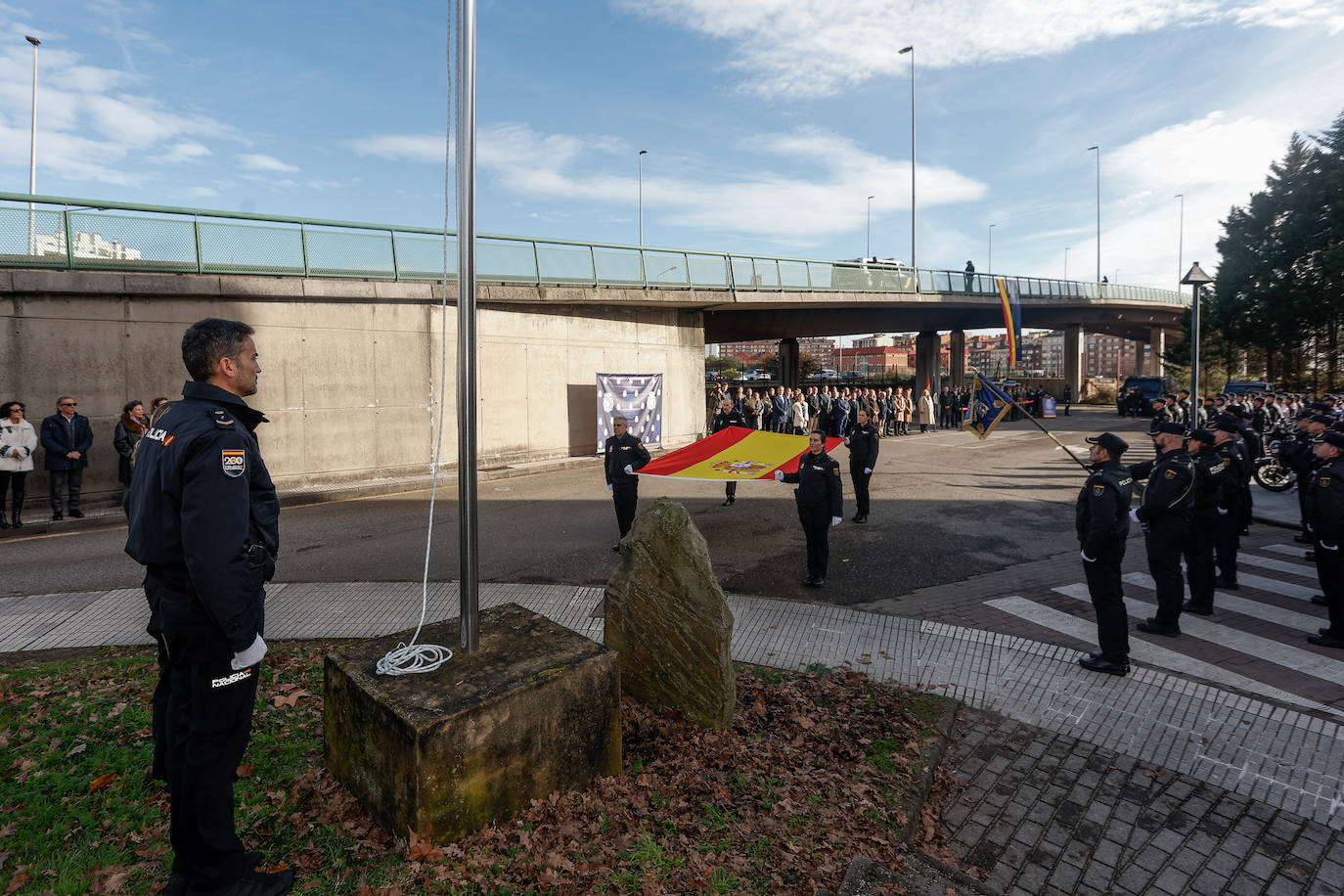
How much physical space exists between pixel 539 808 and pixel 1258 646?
694 cm

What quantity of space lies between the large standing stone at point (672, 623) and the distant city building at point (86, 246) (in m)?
13.3

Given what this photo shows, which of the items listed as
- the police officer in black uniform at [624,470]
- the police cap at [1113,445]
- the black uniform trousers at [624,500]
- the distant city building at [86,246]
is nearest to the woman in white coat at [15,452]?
the distant city building at [86,246]

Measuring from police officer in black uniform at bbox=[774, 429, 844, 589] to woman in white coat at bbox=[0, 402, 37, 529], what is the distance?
12187 millimetres

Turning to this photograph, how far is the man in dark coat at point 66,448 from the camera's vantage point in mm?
11695

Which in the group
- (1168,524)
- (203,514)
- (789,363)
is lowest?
(1168,524)

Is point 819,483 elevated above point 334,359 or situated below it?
below

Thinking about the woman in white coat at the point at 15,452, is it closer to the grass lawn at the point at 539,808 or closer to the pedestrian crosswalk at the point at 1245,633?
the grass lawn at the point at 539,808

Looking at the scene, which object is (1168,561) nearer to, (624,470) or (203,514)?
(624,470)

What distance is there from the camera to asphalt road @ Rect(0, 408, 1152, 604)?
8.94 metres

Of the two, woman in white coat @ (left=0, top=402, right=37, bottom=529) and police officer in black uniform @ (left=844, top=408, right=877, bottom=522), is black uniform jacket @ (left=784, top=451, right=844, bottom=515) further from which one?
woman in white coat @ (left=0, top=402, right=37, bottom=529)

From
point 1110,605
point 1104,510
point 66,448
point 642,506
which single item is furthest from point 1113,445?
point 66,448

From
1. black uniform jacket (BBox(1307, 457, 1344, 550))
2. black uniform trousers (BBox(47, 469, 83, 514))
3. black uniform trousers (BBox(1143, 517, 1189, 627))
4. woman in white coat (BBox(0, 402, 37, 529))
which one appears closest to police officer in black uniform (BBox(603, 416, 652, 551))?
black uniform trousers (BBox(1143, 517, 1189, 627))

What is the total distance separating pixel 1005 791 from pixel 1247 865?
1171 millimetres

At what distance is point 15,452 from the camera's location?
11.3 metres
